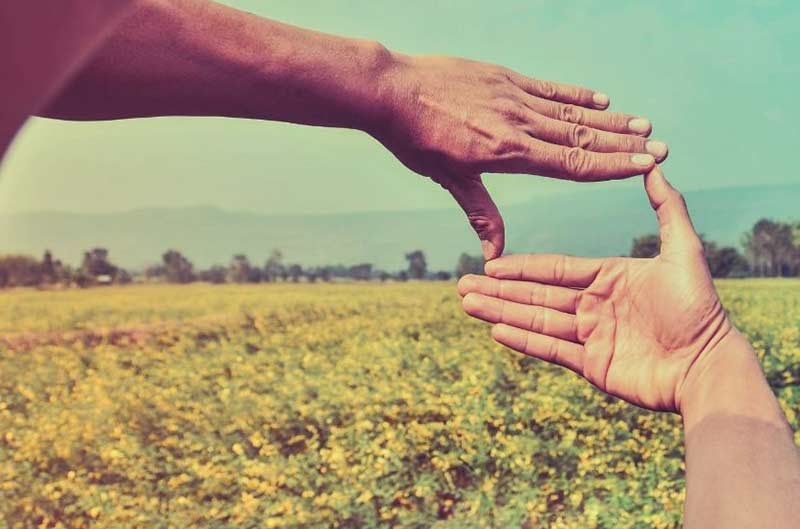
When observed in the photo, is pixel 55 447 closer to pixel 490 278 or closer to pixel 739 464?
pixel 490 278

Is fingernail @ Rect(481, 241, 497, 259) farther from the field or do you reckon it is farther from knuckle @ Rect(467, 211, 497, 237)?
the field

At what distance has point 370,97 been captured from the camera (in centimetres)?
125

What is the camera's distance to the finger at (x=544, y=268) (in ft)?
4.90

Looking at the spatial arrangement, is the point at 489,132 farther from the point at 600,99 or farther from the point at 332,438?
the point at 332,438

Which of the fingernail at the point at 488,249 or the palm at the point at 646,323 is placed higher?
the fingernail at the point at 488,249

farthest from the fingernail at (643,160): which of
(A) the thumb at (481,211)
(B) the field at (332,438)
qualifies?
(B) the field at (332,438)

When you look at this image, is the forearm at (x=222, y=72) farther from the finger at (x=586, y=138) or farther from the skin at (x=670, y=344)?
the skin at (x=670, y=344)

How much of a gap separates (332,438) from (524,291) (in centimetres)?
224

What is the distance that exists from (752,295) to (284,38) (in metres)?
7.22

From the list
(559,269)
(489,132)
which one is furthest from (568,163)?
(559,269)

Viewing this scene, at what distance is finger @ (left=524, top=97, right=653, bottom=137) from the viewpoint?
4.56ft

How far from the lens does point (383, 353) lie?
14.9 feet

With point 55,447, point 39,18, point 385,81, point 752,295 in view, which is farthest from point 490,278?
point 752,295

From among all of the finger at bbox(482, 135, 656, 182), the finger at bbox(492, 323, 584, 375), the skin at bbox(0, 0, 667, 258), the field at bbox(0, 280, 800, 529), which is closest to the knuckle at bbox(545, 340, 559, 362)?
the finger at bbox(492, 323, 584, 375)
